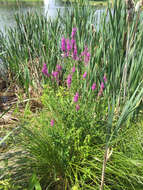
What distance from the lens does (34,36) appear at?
242cm

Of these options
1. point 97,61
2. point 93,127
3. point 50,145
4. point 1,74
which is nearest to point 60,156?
point 50,145

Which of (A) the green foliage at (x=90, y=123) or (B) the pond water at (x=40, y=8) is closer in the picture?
(A) the green foliage at (x=90, y=123)

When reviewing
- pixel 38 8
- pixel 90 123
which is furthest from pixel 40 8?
pixel 90 123

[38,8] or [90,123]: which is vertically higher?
[38,8]

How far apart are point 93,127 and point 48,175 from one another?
17.0 inches

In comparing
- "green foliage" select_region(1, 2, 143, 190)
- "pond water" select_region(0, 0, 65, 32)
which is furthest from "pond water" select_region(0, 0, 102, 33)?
"green foliage" select_region(1, 2, 143, 190)

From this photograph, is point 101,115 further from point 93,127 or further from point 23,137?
point 23,137

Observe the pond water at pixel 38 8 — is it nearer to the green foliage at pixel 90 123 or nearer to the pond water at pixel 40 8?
the pond water at pixel 40 8

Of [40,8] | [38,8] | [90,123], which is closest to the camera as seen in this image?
[90,123]

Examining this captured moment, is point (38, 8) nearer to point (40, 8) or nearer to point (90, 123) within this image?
point (40, 8)

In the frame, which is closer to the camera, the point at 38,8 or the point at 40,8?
the point at 40,8

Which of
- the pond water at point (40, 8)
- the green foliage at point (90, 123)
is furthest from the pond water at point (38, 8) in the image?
the green foliage at point (90, 123)

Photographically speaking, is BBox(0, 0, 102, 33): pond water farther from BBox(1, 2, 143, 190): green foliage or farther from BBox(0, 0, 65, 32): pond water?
BBox(1, 2, 143, 190): green foliage

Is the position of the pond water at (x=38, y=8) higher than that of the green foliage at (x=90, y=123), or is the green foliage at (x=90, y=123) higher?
the pond water at (x=38, y=8)
